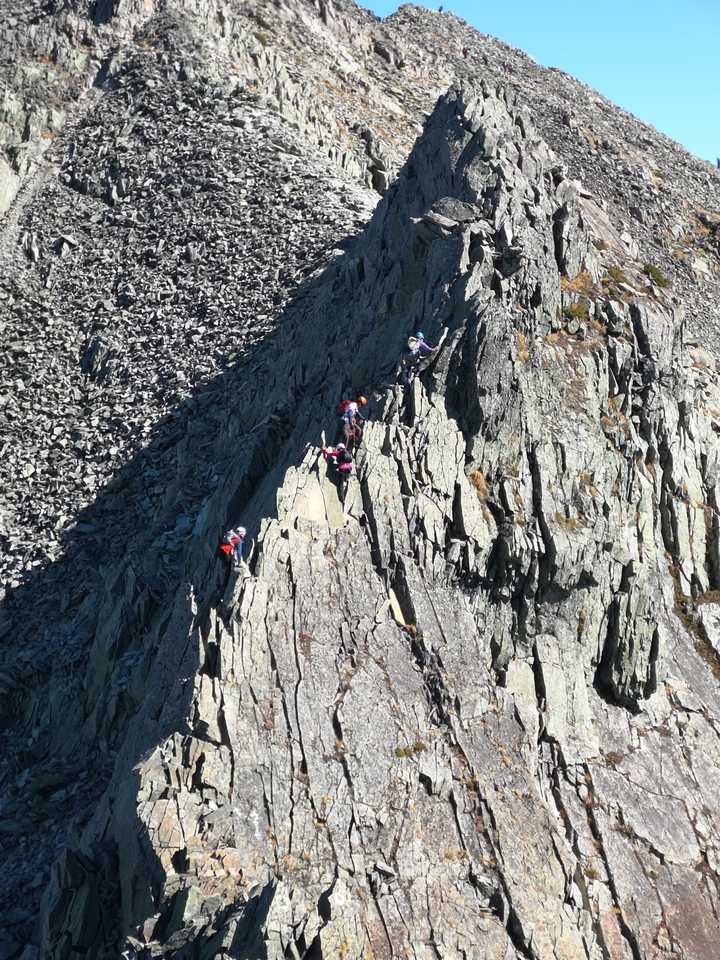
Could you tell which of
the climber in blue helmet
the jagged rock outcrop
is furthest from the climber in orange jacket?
the climber in blue helmet

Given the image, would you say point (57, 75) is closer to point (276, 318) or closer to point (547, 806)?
point (276, 318)

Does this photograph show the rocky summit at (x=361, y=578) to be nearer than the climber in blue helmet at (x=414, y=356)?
Yes

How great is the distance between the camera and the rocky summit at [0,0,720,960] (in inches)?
912

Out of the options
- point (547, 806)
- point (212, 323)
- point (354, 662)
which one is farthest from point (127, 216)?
point (547, 806)

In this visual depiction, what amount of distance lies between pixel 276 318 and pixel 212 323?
3429mm

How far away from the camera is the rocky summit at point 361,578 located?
76.0 ft

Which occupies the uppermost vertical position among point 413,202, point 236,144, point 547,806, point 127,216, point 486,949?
point 236,144

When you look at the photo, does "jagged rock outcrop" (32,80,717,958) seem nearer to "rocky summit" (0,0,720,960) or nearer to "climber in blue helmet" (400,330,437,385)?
"rocky summit" (0,0,720,960)

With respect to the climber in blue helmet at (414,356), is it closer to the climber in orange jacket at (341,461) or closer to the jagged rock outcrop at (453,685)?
the jagged rock outcrop at (453,685)

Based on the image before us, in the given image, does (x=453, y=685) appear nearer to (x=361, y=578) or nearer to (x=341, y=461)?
(x=361, y=578)

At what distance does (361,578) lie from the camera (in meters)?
27.3

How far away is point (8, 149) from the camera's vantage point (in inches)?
2414

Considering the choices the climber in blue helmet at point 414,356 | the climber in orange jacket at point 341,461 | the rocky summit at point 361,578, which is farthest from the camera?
the climber in blue helmet at point 414,356

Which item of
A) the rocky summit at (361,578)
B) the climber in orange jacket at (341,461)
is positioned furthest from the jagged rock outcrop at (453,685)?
the climber in orange jacket at (341,461)
